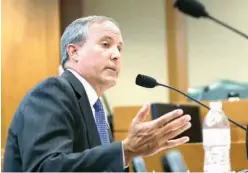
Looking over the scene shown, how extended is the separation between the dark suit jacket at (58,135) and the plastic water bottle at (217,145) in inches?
14.8

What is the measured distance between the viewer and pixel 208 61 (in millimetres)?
4574

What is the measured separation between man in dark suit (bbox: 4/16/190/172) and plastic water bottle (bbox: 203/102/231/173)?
19cm

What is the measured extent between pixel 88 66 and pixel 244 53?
3149mm

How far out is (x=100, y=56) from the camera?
161cm

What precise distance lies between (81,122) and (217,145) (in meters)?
0.54

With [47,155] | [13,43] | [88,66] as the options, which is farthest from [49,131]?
[13,43]

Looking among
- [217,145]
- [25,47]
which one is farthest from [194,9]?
[25,47]

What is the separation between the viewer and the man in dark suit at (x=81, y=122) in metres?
1.21

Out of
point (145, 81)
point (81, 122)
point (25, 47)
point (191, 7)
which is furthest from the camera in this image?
point (25, 47)

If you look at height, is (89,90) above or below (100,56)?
below

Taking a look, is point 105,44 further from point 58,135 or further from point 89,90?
point 58,135

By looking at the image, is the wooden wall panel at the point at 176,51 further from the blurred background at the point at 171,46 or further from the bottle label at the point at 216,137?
the bottle label at the point at 216,137

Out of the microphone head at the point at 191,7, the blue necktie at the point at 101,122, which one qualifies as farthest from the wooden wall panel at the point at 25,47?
the microphone head at the point at 191,7

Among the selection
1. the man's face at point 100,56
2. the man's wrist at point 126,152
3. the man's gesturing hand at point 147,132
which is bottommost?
the man's wrist at point 126,152
